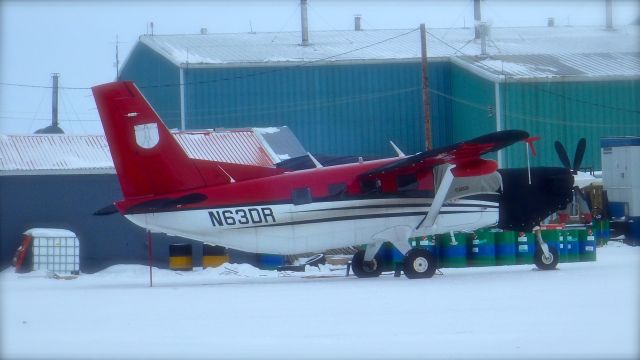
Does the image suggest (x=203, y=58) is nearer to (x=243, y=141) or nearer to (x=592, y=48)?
(x=243, y=141)

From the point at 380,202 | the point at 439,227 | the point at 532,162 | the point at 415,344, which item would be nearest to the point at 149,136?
the point at 380,202

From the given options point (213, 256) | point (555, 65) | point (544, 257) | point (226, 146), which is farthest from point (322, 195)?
point (555, 65)

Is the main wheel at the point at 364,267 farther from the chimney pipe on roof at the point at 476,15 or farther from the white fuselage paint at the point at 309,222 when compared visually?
the chimney pipe on roof at the point at 476,15

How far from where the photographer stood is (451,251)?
21.8 metres

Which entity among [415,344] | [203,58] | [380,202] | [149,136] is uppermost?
[203,58]

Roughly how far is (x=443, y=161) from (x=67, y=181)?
10.4m

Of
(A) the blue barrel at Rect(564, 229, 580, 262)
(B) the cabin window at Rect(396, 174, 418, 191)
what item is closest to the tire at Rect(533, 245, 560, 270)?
(A) the blue barrel at Rect(564, 229, 580, 262)

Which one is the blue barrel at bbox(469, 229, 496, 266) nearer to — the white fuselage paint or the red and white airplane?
the red and white airplane

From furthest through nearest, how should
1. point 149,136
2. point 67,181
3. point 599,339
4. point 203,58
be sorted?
point 203,58 < point 67,181 < point 149,136 < point 599,339

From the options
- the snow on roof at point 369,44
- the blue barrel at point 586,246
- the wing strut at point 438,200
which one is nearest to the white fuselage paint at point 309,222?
the wing strut at point 438,200

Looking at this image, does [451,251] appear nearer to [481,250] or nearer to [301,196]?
[481,250]

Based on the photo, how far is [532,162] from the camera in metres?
40.9

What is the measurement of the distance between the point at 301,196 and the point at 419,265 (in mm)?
2699

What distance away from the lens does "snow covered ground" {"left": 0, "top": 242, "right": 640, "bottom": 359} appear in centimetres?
1059
